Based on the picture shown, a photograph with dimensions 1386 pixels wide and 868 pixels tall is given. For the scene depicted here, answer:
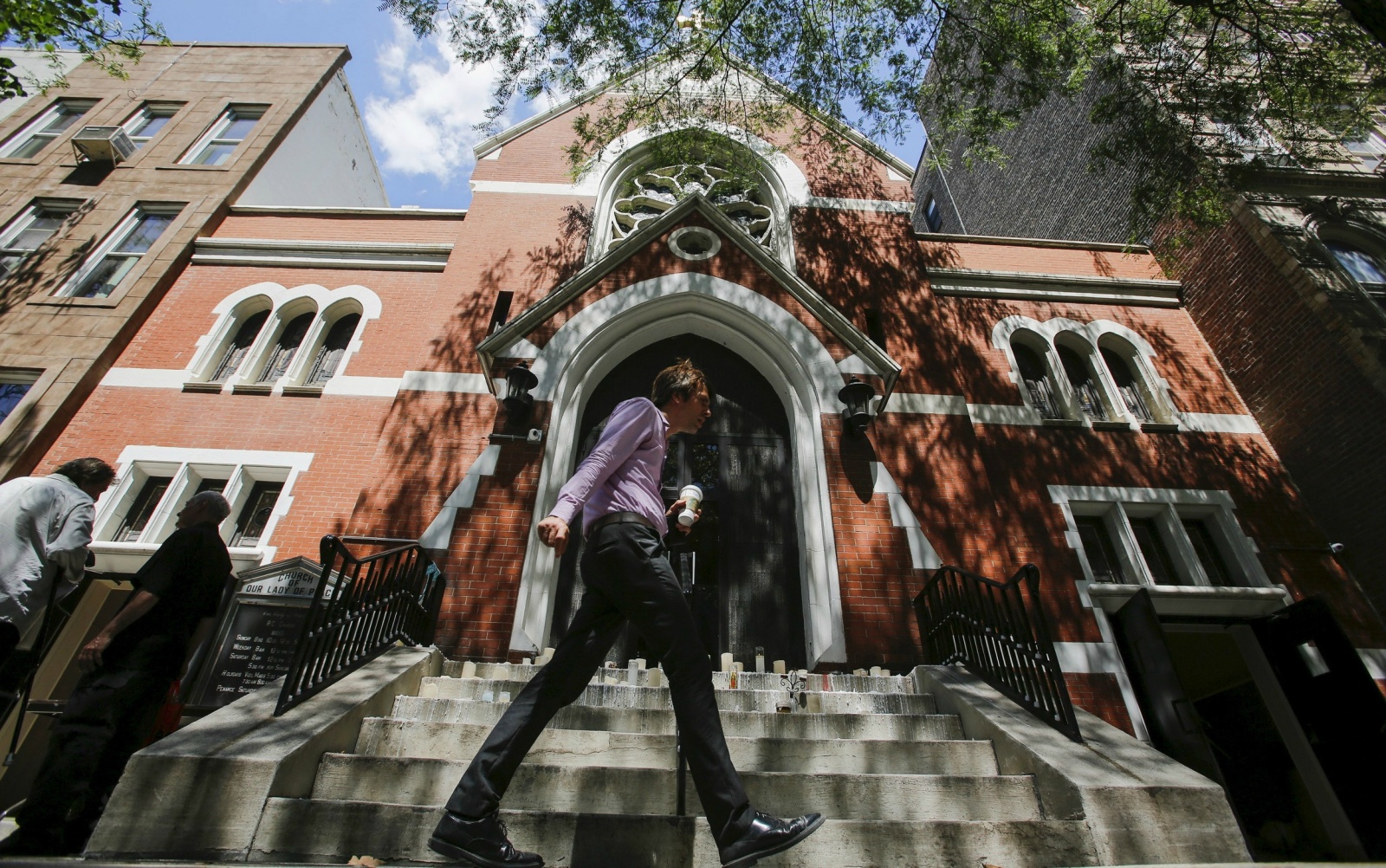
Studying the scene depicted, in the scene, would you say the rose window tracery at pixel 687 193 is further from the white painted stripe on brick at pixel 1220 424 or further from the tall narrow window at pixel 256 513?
the white painted stripe on brick at pixel 1220 424

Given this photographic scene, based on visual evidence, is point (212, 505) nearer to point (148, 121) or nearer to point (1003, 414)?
point (1003, 414)

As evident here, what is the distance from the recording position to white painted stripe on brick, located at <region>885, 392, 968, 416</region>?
8.03 meters

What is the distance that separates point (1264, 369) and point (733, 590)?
8822 mm

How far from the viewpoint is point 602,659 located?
2432 mm

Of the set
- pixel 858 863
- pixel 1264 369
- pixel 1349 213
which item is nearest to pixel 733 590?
pixel 858 863

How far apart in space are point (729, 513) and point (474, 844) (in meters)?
5.50

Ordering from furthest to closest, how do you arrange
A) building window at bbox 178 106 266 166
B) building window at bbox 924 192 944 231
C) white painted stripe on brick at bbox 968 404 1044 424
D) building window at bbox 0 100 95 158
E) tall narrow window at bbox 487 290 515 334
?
building window at bbox 924 192 944 231 < building window at bbox 0 100 95 158 < building window at bbox 178 106 266 166 < white painted stripe on brick at bbox 968 404 1044 424 < tall narrow window at bbox 487 290 515 334

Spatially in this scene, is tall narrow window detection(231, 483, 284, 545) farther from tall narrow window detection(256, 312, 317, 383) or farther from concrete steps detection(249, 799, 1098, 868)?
concrete steps detection(249, 799, 1098, 868)

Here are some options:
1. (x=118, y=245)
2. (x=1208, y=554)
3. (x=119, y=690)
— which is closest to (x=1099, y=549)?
(x=1208, y=554)

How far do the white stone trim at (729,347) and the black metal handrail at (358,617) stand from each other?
0.95 metres

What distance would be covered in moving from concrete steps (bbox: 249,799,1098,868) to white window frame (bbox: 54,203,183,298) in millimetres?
10600

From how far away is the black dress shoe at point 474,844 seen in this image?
2068mm

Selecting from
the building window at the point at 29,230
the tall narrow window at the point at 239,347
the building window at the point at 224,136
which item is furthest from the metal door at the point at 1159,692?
the building window at the point at 29,230

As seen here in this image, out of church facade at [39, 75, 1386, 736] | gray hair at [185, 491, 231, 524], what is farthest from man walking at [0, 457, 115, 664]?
church facade at [39, 75, 1386, 736]
